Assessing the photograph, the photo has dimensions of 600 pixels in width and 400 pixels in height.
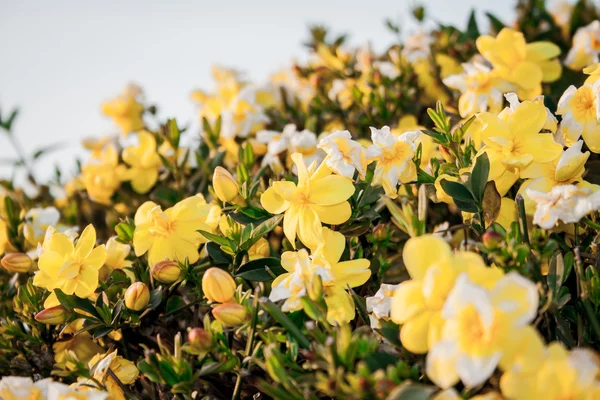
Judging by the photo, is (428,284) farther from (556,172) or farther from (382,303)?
(556,172)

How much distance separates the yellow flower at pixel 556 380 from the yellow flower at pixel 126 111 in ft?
5.91

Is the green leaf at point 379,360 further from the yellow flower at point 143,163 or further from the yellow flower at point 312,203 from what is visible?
the yellow flower at point 143,163

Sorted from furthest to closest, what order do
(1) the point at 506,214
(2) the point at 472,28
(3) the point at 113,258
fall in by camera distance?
1. (2) the point at 472,28
2. (3) the point at 113,258
3. (1) the point at 506,214

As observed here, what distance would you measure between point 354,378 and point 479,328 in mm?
146

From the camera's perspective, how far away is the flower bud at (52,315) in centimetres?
99

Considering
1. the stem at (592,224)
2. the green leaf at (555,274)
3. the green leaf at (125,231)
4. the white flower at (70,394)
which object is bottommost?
the white flower at (70,394)

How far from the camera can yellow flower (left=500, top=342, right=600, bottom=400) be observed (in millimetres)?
571

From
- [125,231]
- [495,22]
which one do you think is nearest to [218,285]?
[125,231]

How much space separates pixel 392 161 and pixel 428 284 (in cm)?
35

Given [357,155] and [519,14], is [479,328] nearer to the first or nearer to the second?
[357,155]

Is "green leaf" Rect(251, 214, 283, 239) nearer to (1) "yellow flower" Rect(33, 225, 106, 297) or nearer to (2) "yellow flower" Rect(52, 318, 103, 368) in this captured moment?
(1) "yellow flower" Rect(33, 225, 106, 297)

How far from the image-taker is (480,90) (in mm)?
1258

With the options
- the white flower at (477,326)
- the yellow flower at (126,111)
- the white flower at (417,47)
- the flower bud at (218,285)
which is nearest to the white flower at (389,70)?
the white flower at (417,47)

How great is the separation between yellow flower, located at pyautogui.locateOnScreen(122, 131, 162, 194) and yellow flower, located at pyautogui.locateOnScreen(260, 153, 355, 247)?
803 millimetres
